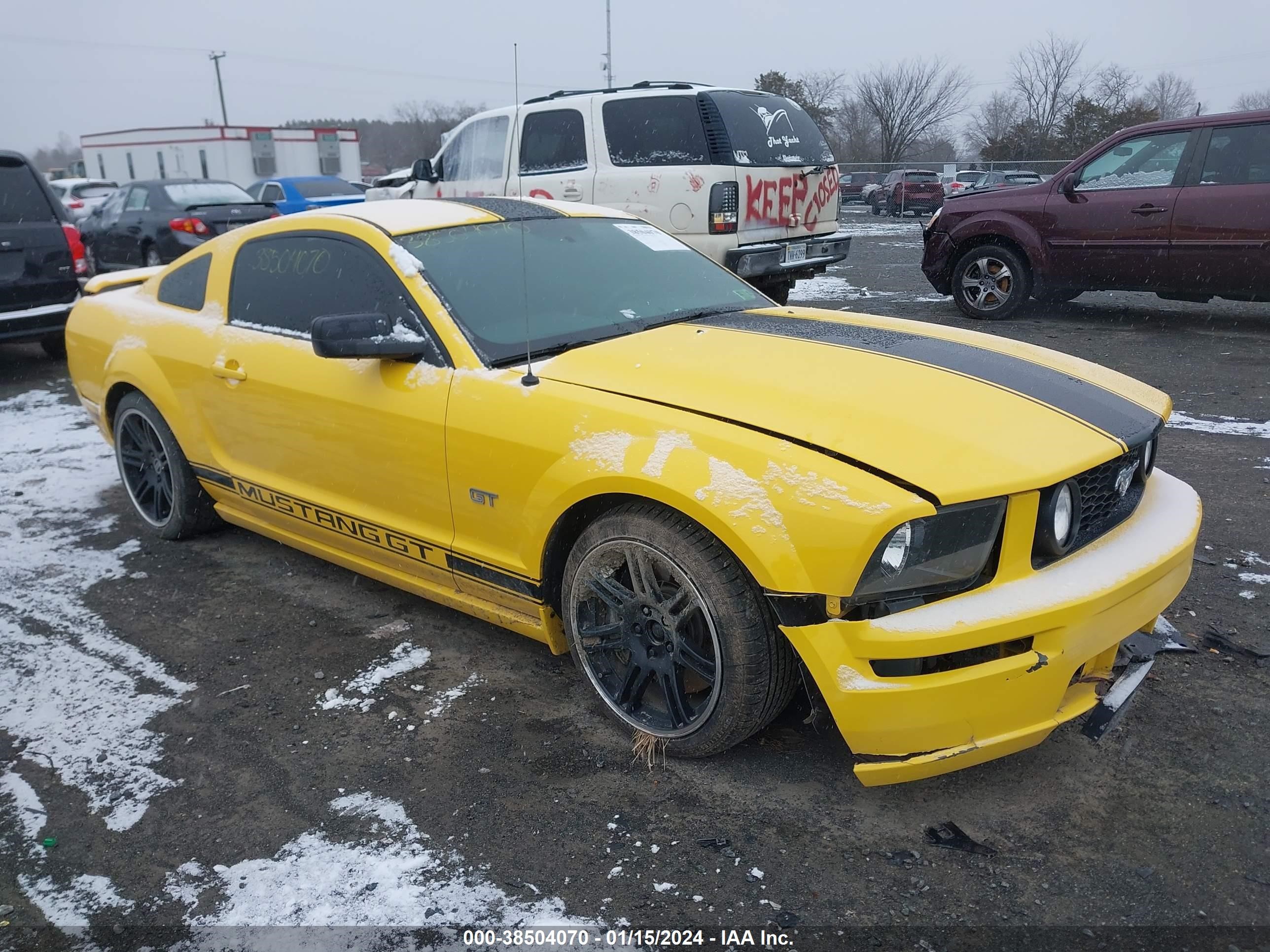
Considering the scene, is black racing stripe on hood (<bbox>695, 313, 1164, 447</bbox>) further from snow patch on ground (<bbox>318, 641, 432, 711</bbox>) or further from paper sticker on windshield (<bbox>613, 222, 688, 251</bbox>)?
snow patch on ground (<bbox>318, 641, 432, 711</bbox>)

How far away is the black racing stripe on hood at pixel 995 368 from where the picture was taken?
2.68 meters

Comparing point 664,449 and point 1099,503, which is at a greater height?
point 664,449

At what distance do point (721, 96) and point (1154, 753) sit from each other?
270 inches

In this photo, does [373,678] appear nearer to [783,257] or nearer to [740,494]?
[740,494]

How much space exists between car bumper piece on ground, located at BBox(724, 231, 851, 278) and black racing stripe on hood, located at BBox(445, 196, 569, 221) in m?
4.14

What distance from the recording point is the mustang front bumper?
2.21 metres

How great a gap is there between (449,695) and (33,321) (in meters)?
7.03

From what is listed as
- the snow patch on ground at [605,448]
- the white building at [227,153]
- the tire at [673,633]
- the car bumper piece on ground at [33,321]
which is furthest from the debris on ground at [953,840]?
the white building at [227,153]

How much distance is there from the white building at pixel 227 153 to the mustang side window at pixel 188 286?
33.1 metres

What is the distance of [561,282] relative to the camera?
345cm

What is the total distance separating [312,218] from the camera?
3760mm

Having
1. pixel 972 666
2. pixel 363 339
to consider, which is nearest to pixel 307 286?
pixel 363 339

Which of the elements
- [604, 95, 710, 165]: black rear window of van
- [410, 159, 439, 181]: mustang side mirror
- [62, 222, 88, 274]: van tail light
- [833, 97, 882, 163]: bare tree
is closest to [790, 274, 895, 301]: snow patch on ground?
[604, 95, 710, 165]: black rear window of van

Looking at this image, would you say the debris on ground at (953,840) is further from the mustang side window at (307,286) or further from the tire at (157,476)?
the tire at (157,476)
